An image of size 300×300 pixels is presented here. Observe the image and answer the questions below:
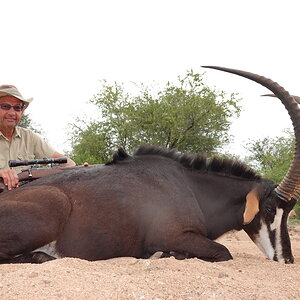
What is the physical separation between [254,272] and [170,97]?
21.5 m

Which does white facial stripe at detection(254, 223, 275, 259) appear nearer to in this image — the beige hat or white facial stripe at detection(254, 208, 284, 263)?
white facial stripe at detection(254, 208, 284, 263)

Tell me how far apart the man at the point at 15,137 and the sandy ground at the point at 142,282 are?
299 centimetres

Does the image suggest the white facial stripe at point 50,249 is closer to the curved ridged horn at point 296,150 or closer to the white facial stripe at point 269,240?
the white facial stripe at point 269,240

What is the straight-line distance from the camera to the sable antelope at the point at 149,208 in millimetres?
4402

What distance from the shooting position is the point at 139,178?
4902 mm

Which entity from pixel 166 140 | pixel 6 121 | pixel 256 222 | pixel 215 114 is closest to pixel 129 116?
pixel 166 140

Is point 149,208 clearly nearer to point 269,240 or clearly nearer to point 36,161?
point 269,240

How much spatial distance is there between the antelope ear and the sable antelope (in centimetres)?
1

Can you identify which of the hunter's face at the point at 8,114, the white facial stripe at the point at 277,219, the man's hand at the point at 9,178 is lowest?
the man's hand at the point at 9,178

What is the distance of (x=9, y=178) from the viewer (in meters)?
5.04

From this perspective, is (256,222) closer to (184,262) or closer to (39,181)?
(184,262)

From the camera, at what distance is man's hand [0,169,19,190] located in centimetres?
503

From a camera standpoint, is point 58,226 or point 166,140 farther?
point 166,140

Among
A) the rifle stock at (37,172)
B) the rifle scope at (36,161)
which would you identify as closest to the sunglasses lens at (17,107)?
the rifle scope at (36,161)
